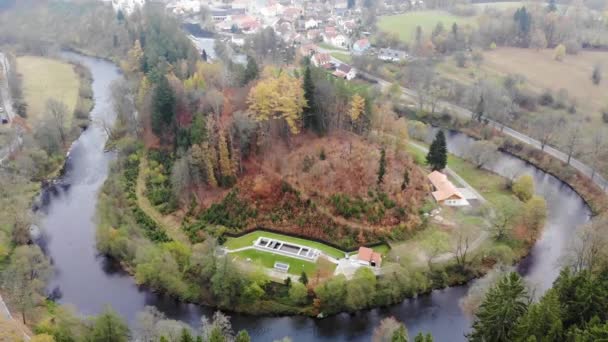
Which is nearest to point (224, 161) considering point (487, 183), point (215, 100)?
point (215, 100)

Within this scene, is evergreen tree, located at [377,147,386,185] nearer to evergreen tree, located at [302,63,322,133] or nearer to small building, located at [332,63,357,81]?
evergreen tree, located at [302,63,322,133]

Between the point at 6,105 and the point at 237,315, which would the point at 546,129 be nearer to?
the point at 237,315

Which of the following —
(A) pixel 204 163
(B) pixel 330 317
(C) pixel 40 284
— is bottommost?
(B) pixel 330 317

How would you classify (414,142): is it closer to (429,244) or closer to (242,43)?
(429,244)

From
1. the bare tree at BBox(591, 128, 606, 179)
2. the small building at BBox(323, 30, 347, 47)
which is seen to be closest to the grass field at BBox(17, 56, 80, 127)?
the small building at BBox(323, 30, 347, 47)

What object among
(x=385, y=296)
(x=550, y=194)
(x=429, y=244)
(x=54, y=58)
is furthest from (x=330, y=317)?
(x=54, y=58)

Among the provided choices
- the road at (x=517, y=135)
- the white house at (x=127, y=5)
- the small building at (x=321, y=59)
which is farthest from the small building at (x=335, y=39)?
the white house at (x=127, y=5)
